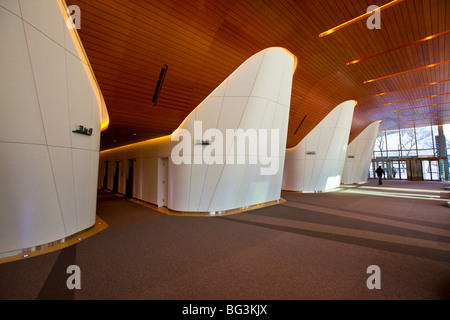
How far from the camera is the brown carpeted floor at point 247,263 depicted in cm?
264

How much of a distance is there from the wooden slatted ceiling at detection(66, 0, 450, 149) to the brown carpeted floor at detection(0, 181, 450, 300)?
4.18 m

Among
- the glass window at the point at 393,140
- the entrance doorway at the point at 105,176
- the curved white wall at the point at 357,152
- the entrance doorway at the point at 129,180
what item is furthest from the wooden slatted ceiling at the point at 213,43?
the glass window at the point at 393,140

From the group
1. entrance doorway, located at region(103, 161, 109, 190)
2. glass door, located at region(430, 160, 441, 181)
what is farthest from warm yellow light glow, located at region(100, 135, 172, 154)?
glass door, located at region(430, 160, 441, 181)

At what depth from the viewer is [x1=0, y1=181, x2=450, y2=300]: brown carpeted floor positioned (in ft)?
8.65

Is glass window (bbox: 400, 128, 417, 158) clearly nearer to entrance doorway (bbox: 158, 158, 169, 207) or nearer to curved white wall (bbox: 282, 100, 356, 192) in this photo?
curved white wall (bbox: 282, 100, 356, 192)

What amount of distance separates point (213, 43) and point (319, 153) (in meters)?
11.0

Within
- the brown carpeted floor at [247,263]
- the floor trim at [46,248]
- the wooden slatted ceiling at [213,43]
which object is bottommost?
the brown carpeted floor at [247,263]

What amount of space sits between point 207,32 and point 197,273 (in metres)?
6.00

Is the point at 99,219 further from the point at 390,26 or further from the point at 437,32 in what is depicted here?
the point at 437,32

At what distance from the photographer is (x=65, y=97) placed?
4.62 meters

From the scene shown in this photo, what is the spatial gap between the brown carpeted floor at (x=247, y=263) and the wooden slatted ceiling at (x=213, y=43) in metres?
4.18

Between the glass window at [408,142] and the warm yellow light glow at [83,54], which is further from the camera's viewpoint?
the glass window at [408,142]

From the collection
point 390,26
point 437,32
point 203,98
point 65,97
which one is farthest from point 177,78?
point 437,32

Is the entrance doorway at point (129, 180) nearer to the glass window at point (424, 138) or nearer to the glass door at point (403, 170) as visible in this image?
the glass door at point (403, 170)
